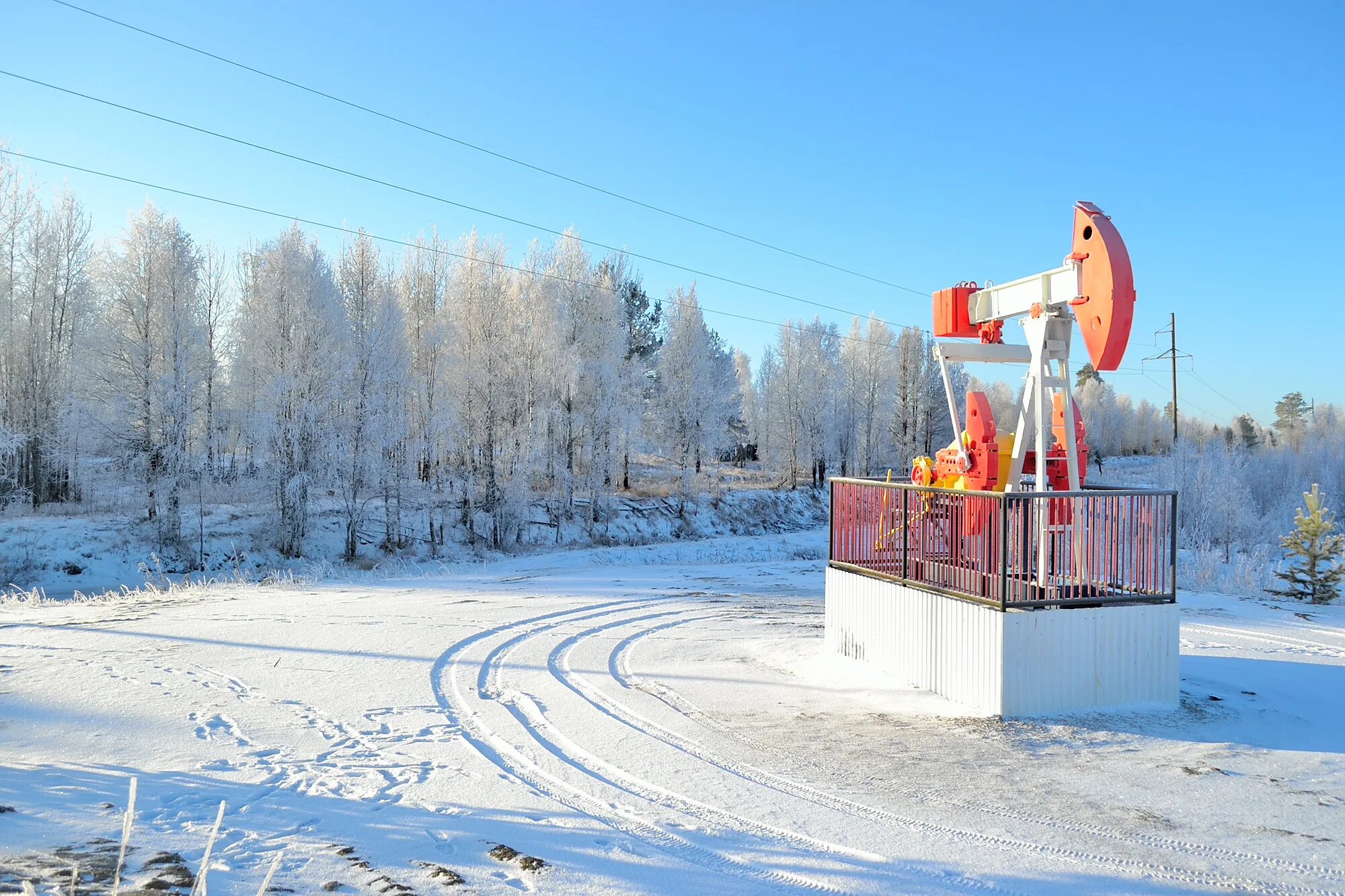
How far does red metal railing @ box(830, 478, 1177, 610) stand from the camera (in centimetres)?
828

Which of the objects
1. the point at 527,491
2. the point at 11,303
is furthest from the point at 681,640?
the point at 11,303

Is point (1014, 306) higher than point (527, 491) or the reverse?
higher

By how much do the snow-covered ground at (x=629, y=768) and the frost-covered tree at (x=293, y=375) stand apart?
47.3ft

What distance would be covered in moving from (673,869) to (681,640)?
7009 mm

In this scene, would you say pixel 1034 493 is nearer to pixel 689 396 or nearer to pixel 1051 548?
pixel 1051 548

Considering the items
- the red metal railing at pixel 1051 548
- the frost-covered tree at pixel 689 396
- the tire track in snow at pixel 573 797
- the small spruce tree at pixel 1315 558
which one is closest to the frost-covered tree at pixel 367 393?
the frost-covered tree at pixel 689 396

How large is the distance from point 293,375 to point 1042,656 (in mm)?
24340

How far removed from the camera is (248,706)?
25.5 feet

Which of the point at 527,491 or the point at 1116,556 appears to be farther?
the point at 527,491

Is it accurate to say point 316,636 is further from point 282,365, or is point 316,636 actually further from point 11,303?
A: point 11,303

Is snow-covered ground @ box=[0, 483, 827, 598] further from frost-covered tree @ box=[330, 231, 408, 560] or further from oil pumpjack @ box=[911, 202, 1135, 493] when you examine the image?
oil pumpjack @ box=[911, 202, 1135, 493]

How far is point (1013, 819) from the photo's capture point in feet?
18.2

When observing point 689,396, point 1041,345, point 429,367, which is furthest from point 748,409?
point 1041,345

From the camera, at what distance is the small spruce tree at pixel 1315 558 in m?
17.5
